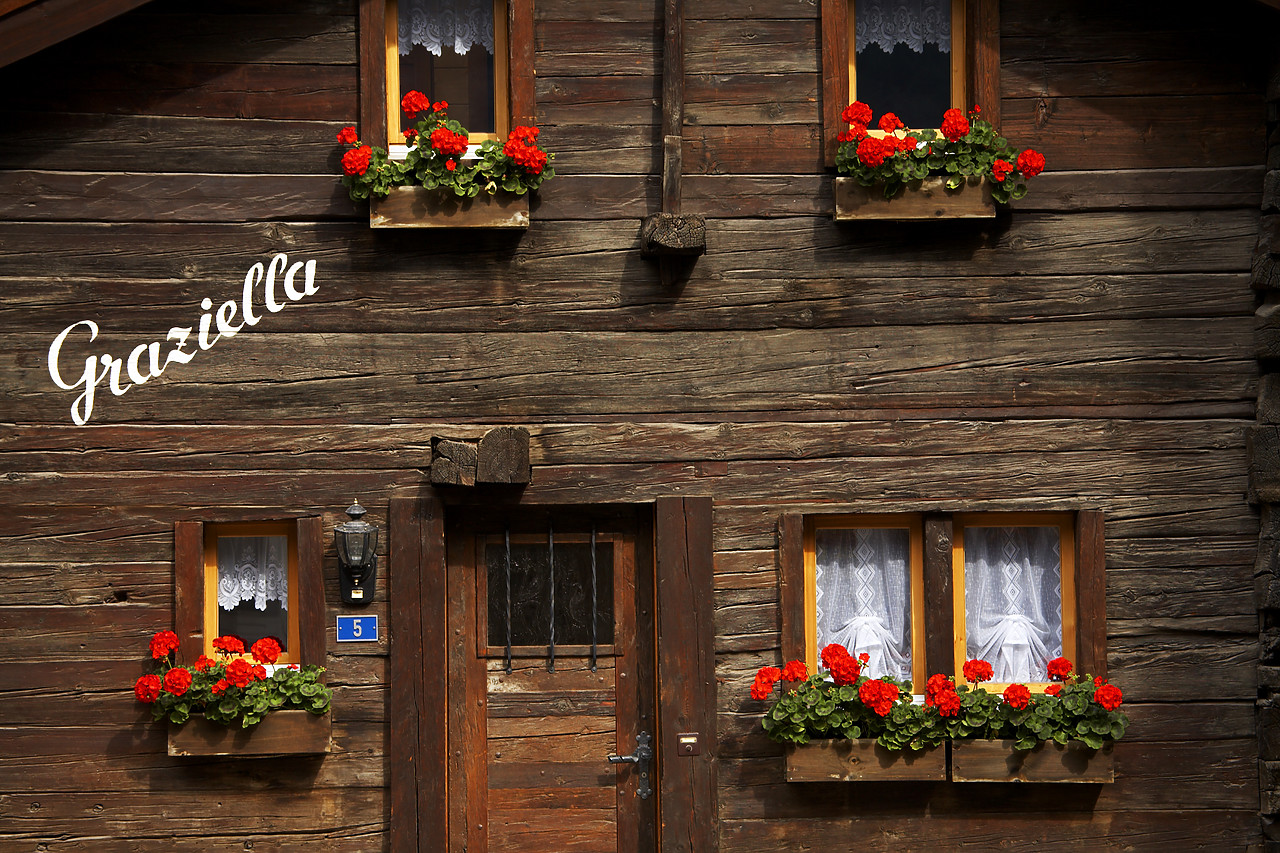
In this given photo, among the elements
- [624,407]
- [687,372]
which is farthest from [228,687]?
[687,372]

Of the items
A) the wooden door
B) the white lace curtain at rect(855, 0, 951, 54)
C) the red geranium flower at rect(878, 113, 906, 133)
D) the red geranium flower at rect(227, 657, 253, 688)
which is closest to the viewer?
the red geranium flower at rect(227, 657, 253, 688)

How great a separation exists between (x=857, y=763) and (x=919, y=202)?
2667 millimetres

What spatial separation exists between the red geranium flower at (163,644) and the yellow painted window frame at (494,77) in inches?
100

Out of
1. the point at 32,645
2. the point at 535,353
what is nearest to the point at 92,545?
the point at 32,645

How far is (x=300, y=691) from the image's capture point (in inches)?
218

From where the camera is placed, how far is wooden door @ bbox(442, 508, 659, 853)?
19.2 ft

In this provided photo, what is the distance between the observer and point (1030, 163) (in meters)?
5.66

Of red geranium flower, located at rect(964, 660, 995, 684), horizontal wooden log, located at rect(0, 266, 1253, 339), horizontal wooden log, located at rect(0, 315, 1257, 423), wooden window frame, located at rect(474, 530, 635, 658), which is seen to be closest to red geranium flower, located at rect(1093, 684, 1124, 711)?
red geranium flower, located at rect(964, 660, 995, 684)

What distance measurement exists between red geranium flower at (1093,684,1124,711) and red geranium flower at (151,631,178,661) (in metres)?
4.30

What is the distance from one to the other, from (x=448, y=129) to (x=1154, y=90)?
11.3 feet

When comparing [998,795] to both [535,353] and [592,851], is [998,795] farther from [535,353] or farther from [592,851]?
[535,353]

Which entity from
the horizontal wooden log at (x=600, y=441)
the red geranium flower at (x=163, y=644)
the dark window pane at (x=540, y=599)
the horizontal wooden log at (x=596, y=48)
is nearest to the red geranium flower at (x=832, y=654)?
the horizontal wooden log at (x=600, y=441)

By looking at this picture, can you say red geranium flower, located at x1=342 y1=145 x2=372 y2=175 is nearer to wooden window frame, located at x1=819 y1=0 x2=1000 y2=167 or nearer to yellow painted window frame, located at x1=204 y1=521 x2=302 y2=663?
yellow painted window frame, located at x1=204 y1=521 x2=302 y2=663

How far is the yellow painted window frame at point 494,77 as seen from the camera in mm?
5867
